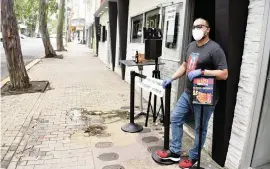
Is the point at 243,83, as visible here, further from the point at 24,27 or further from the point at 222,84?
the point at 24,27

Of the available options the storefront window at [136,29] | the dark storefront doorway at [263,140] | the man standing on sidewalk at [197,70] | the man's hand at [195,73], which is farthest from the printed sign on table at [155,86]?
the storefront window at [136,29]

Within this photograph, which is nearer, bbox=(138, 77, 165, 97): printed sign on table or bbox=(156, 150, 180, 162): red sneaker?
bbox=(156, 150, 180, 162): red sneaker

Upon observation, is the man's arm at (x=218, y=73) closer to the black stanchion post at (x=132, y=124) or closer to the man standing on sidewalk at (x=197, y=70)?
the man standing on sidewalk at (x=197, y=70)

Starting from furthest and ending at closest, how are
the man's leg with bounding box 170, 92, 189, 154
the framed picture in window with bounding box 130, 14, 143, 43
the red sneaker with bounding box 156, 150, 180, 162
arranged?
the framed picture in window with bounding box 130, 14, 143, 43 < the red sneaker with bounding box 156, 150, 180, 162 < the man's leg with bounding box 170, 92, 189, 154

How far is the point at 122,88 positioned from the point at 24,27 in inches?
3107

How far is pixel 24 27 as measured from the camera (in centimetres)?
7856

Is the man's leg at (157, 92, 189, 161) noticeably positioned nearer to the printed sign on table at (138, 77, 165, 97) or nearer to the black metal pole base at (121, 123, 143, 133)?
the printed sign on table at (138, 77, 165, 97)

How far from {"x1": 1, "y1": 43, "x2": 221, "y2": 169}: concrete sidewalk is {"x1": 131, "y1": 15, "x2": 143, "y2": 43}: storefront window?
2.05 metres

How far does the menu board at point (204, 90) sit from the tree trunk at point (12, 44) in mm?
5942

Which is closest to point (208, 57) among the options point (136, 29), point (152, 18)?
point (152, 18)

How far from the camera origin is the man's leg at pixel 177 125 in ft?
11.3

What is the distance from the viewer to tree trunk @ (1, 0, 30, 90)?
284 inches

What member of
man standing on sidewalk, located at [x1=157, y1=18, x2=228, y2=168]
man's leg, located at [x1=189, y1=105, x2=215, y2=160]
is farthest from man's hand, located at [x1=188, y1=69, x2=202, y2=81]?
man's leg, located at [x1=189, y1=105, x2=215, y2=160]

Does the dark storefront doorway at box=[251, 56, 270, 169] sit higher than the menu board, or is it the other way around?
the menu board
